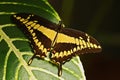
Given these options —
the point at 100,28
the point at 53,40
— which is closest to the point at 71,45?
the point at 53,40

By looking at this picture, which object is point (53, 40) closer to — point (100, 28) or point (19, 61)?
point (19, 61)

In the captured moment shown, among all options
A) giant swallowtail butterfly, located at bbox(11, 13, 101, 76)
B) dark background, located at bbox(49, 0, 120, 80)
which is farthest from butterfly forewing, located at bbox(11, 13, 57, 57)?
dark background, located at bbox(49, 0, 120, 80)

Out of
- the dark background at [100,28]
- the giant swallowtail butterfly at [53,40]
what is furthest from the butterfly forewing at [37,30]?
the dark background at [100,28]

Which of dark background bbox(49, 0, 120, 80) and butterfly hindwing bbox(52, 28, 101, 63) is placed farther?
dark background bbox(49, 0, 120, 80)

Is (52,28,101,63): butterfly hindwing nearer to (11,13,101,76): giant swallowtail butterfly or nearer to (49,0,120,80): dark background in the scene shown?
(11,13,101,76): giant swallowtail butterfly

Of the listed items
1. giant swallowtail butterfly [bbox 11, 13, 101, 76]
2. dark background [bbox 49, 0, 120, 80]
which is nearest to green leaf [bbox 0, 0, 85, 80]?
giant swallowtail butterfly [bbox 11, 13, 101, 76]
